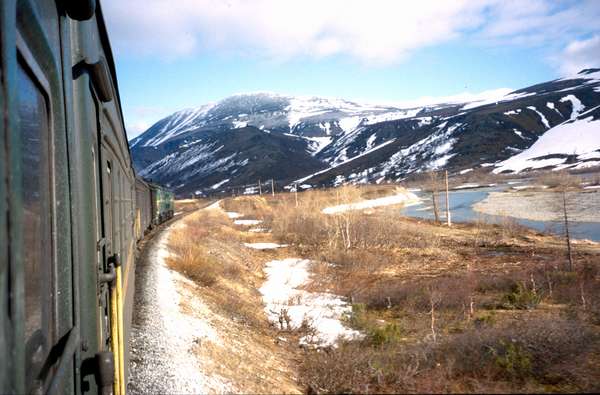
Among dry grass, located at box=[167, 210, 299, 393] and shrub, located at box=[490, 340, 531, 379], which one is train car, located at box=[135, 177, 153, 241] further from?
shrub, located at box=[490, 340, 531, 379]

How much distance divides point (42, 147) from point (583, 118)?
20981 cm

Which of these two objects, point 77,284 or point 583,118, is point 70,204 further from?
point 583,118

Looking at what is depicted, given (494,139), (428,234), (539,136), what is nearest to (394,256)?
(428,234)

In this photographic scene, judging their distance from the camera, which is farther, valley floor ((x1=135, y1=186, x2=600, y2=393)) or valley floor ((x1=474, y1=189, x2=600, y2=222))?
valley floor ((x1=474, y1=189, x2=600, y2=222))

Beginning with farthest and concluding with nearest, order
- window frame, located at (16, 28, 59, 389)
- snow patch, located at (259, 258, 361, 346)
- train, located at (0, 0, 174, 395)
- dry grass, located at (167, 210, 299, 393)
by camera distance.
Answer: snow patch, located at (259, 258, 361, 346)
dry grass, located at (167, 210, 299, 393)
window frame, located at (16, 28, 59, 389)
train, located at (0, 0, 174, 395)

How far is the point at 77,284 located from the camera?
2205 millimetres

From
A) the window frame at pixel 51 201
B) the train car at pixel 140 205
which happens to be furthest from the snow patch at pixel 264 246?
the window frame at pixel 51 201

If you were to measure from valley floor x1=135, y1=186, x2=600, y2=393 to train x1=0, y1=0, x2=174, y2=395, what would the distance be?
3.59ft

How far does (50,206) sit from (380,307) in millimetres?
9035

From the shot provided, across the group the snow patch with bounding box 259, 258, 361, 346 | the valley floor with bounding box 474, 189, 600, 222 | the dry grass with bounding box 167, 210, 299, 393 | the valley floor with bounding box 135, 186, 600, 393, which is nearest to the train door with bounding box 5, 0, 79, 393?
the valley floor with bounding box 135, 186, 600, 393

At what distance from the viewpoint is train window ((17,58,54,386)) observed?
1378 mm

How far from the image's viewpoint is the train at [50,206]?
3.56 feet

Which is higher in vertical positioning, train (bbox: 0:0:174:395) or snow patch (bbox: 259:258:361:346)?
train (bbox: 0:0:174:395)

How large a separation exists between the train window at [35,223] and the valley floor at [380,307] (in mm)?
1111
